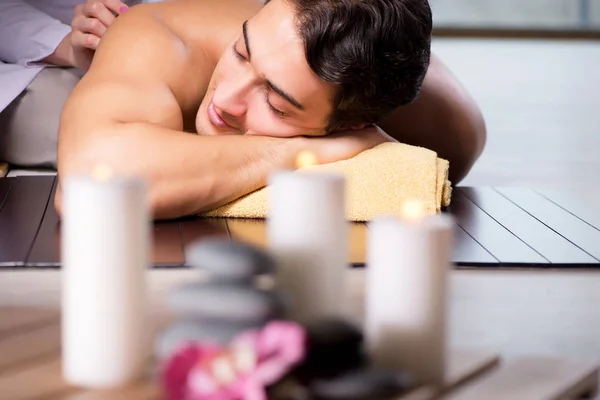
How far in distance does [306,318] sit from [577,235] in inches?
46.1

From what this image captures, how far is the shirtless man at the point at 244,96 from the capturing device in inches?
80.3

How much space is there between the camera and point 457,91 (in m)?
2.72

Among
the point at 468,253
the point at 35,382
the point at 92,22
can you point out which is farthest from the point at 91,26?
the point at 35,382

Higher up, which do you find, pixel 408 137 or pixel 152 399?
pixel 152 399

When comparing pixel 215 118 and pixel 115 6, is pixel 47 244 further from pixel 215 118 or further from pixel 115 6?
pixel 115 6

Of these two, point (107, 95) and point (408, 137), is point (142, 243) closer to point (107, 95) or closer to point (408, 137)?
point (107, 95)

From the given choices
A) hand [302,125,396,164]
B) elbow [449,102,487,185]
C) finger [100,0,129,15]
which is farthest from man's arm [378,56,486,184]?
finger [100,0,129,15]

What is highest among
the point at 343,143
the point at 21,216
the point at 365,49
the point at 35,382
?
the point at 365,49

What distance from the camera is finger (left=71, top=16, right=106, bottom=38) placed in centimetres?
272

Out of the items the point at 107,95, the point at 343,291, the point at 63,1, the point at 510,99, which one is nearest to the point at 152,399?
the point at 343,291

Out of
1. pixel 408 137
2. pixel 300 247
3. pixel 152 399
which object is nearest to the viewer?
pixel 152 399

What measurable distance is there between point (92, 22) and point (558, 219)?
1259 millimetres

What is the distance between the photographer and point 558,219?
2379mm

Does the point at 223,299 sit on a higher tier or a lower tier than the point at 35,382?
higher
